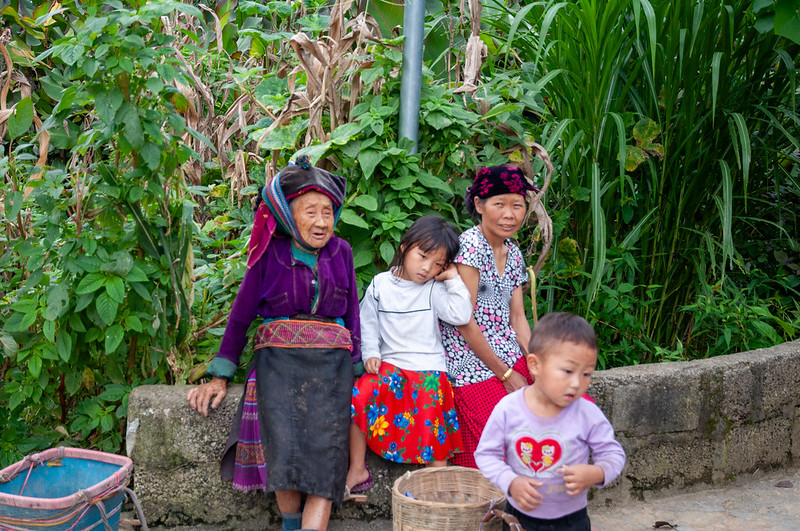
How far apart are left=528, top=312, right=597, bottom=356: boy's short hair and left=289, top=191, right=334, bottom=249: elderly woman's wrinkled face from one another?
0.95 m

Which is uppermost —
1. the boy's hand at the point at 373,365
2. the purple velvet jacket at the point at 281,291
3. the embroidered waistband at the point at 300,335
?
the purple velvet jacket at the point at 281,291

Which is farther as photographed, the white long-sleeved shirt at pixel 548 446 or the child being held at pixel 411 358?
the child being held at pixel 411 358

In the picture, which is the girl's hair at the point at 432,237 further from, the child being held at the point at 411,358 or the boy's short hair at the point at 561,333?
the boy's short hair at the point at 561,333

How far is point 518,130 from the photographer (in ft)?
11.8

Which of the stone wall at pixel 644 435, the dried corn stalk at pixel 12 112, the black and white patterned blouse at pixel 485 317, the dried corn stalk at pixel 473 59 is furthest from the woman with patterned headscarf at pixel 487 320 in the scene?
the dried corn stalk at pixel 12 112

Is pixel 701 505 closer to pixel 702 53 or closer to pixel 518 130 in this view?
pixel 518 130

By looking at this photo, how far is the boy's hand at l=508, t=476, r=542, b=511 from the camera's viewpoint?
84.6 inches

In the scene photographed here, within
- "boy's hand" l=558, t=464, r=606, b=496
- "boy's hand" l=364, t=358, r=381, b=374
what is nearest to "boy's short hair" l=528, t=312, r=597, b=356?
"boy's hand" l=558, t=464, r=606, b=496

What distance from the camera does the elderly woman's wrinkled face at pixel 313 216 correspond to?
2867 millimetres

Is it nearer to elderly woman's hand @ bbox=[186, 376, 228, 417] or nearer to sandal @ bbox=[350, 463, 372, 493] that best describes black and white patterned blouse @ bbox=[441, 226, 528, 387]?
sandal @ bbox=[350, 463, 372, 493]

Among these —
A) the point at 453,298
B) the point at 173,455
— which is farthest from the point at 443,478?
the point at 173,455

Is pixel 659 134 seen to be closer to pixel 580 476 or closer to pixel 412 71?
pixel 412 71

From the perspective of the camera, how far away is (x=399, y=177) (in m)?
3.36

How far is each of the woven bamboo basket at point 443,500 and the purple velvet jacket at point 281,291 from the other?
70 cm
